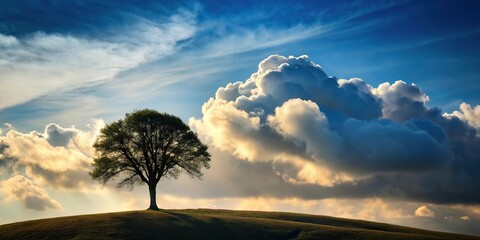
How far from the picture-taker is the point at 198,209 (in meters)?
119

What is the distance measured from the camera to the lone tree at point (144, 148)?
105 meters

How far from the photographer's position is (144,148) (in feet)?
346

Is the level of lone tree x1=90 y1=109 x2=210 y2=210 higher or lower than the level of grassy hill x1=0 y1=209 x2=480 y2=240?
higher

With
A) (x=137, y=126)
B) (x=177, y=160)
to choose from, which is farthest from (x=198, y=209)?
(x=137, y=126)

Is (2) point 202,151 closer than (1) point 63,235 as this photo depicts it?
No

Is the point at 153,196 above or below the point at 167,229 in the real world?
above

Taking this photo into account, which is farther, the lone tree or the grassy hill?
the lone tree

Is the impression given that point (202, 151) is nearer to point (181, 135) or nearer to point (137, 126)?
point (181, 135)

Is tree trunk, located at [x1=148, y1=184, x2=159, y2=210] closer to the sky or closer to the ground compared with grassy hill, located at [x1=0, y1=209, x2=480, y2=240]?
closer to the sky

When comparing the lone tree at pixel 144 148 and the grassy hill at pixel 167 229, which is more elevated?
the lone tree at pixel 144 148

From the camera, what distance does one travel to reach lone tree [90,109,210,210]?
344ft

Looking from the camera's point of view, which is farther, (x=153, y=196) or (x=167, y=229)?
(x=153, y=196)

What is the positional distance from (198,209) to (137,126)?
87.1 ft

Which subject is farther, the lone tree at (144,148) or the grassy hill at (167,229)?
the lone tree at (144,148)
